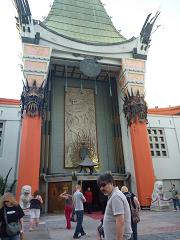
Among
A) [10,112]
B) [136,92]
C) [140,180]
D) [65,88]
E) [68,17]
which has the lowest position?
[140,180]

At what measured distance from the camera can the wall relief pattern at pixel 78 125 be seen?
17.0 m

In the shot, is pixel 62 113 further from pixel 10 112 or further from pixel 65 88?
pixel 10 112

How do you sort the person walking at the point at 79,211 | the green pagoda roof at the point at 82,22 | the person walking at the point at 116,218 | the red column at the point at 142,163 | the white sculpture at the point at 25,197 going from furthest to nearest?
the green pagoda roof at the point at 82,22
the red column at the point at 142,163
the white sculpture at the point at 25,197
the person walking at the point at 79,211
the person walking at the point at 116,218

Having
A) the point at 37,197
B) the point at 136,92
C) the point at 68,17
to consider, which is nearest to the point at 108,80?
the point at 136,92

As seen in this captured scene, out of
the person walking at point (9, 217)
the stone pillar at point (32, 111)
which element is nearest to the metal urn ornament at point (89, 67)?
the stone pillar at point (32, 111)

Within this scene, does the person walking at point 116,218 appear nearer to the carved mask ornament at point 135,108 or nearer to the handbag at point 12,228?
the handbag at point 12,228

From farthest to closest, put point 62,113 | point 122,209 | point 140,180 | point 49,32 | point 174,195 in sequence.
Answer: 1. point 62,113
2. point 49,32
3. point 140,180
4. point 174,195
5. point 122,209

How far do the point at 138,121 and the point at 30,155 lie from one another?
8.28m

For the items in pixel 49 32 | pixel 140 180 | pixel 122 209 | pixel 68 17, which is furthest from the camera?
pixel 68 17

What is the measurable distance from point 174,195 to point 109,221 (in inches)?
461

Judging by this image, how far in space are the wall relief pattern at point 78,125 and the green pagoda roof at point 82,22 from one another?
4698mm

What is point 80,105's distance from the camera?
62.4ft

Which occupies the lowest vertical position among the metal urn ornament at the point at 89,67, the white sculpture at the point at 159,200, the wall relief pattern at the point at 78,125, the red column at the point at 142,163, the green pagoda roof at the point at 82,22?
the white sculpture at the point at 159,200

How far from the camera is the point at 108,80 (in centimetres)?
2034
